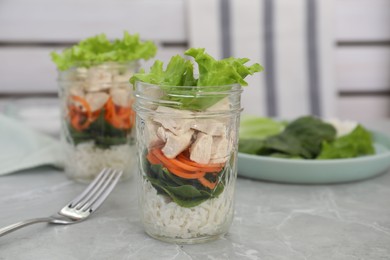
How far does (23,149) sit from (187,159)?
591 mm

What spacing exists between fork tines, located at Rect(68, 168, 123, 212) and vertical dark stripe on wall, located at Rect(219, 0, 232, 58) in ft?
3.43

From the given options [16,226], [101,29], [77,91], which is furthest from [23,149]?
[101,29]

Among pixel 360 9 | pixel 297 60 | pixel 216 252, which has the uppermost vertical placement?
pixel 360 9

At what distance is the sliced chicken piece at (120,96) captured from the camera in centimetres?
100

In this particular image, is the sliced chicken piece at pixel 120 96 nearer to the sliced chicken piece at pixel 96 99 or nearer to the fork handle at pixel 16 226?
the sliced chicken piece at pixel 96 99

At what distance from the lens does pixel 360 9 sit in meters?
2.06

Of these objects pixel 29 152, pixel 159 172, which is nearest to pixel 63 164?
pixel 29 152

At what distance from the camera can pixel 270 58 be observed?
1971 millimetres

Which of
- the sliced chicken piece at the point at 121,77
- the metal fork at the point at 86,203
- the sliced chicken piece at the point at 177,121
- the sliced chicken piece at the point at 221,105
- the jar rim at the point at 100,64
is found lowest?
the metal fork at the point at 86,203

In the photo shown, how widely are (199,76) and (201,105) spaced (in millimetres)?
41

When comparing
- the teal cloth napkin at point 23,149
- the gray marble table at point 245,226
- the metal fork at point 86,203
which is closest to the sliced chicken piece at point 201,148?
the gray marble table at point 245,226

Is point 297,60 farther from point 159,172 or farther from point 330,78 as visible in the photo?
point 159,172

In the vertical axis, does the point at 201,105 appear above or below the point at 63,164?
above

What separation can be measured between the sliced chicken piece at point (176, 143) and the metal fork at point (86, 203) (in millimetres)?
197
